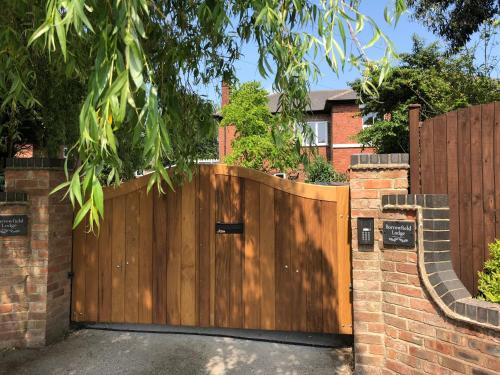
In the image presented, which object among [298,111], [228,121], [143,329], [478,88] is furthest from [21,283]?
[228,121]

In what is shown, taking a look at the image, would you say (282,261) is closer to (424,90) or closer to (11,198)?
(11,198)

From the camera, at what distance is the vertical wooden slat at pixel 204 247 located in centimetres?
429

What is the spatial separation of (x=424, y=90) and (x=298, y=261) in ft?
30.9

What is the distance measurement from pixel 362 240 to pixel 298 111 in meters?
1.24

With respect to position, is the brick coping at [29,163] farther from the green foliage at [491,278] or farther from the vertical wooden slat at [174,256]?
the green foliage at [491,278]

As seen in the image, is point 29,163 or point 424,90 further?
point 424,90

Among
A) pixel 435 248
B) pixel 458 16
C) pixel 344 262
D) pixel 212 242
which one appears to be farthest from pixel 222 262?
pixel 458 16

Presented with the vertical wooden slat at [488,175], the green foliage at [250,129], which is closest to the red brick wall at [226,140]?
the green foliage at [250,129]

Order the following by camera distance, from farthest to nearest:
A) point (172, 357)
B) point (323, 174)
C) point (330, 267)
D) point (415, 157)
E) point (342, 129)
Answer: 1. point (342, 129)
2. point (323, 174)
3. point (415, 157)
4. point (330, 267)
5. point (172, 357)

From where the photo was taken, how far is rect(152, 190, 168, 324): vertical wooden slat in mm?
4359

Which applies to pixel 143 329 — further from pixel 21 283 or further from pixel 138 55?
pixel 138 55

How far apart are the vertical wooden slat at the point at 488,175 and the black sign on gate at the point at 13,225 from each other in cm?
431

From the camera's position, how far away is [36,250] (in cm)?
→ 417

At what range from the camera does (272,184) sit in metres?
4.14
